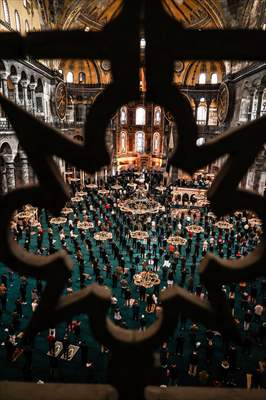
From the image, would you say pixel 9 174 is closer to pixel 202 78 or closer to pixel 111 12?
pixel 111 12

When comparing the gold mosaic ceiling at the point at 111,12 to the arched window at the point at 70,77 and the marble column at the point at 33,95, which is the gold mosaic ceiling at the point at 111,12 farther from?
the marble column at the point at 33,95

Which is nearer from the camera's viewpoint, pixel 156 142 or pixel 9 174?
pixel 9 174

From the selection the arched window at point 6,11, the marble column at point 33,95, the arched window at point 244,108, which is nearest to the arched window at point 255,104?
the arched window at point 244,108

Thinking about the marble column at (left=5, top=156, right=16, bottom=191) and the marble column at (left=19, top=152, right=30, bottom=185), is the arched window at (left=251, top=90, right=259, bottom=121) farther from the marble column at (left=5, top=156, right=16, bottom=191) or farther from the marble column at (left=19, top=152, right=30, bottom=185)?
the marble column at (left=5, top=156, right=16, bottom=191)

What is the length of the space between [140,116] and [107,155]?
144 ft

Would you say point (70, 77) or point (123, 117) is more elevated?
point (70, 77)

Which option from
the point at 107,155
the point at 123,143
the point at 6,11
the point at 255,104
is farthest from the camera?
the point at 123,143

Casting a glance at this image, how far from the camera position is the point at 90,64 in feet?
127

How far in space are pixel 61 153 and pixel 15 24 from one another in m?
24.2

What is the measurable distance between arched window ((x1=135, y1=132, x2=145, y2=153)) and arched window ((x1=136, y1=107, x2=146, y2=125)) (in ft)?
5.19

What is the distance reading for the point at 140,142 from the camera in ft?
151

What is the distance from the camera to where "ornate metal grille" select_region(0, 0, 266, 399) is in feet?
8.33

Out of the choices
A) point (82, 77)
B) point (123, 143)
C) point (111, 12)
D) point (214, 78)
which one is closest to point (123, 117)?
point (123, 143)

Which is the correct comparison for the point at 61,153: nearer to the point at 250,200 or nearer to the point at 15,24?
the point at 250,200
